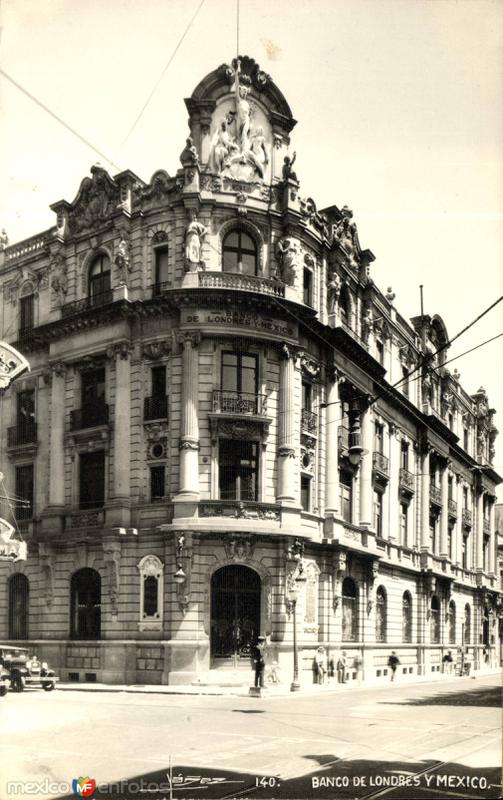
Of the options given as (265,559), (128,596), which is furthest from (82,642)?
(265,559)

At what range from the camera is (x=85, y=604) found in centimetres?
3644

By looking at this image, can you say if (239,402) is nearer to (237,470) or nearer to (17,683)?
(237,470)

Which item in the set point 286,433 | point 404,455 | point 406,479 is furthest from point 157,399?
point 404,455

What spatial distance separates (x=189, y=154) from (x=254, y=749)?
25959 millimetres

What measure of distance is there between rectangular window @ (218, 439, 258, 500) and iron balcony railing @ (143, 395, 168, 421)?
2636 mm

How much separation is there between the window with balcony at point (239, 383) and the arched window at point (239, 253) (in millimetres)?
3566

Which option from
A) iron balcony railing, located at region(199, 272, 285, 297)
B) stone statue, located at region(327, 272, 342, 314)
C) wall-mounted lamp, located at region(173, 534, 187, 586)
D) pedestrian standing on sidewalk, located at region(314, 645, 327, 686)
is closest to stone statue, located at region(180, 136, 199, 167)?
iron balcony railing, located at region(199, 272, 285, 297)

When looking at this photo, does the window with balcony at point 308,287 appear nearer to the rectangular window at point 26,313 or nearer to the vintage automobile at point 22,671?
the rectangular window at point 26,313

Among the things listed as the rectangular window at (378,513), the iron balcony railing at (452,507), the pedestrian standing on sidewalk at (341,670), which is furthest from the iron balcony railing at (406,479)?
the pedestrian standing on sidewalk at (341,670)

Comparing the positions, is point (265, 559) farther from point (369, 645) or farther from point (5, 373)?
point (5, 373)

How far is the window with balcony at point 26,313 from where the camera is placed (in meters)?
40.9

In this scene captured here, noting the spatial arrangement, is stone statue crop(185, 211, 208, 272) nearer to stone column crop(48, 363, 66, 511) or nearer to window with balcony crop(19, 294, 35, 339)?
stone column crop(48, 363, 66, 511)

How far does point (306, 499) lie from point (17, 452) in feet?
43.4

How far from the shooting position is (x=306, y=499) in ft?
123
